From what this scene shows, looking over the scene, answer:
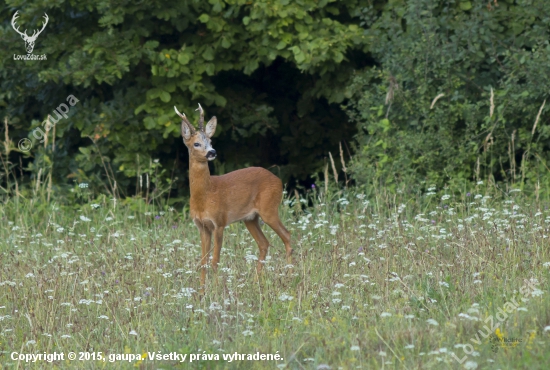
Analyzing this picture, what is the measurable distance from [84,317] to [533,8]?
6210 mm

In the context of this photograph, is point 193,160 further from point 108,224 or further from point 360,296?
point 108,224

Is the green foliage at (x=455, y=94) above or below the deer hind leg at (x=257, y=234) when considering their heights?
above

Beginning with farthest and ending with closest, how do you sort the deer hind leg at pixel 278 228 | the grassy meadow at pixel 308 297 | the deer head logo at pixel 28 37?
the deer head logo at pixel 28 37 < the deer hind leg at pixel 278 228 < the grassy meadow at pixel 308 297

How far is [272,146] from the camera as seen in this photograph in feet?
41.3

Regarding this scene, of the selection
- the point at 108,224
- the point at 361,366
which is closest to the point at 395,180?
the point at 108,224

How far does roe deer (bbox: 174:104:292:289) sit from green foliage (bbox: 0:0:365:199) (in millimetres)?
2903

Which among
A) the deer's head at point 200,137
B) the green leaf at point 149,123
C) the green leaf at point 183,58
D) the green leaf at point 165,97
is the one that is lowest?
the green leaf at point 149,123

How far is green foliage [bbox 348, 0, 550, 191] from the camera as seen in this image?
9.79 meters

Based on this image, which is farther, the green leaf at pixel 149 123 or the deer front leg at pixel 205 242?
the green leaf at pixel 149 123

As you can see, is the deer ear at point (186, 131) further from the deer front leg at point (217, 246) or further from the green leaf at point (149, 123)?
the green leaf at point (149, 123)

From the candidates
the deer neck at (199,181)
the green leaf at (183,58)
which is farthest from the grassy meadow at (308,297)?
the green leaf at (183,58)

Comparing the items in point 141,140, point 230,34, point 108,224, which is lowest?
point 108,224

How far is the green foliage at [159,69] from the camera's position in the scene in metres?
10.2

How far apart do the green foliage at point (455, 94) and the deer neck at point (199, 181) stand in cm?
344
